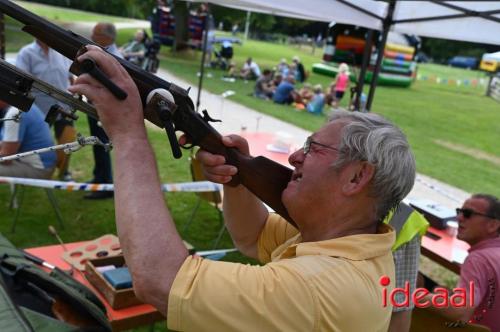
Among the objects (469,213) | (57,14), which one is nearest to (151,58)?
(469,213)

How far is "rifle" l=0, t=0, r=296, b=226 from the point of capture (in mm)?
1378

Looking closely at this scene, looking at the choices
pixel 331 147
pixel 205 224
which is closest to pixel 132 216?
pixel 331 147

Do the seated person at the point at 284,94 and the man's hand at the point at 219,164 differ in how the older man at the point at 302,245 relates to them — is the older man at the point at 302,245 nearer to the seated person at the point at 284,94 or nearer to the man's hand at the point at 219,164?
the man's hand at the point at 219,164

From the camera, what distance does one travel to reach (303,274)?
1.28 metres

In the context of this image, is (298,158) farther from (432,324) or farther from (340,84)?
(340,84)

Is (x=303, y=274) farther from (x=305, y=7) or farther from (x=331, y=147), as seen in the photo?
(x=305, y=7)

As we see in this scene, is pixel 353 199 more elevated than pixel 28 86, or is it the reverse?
pixel 28 86

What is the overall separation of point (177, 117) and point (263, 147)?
4309mm

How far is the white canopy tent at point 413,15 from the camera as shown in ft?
14.3

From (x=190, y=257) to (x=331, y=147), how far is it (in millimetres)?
640

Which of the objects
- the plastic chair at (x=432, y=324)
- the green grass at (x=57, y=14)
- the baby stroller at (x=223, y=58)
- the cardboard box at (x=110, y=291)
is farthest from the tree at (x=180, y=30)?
the plastic chair at (x=432, y=324)

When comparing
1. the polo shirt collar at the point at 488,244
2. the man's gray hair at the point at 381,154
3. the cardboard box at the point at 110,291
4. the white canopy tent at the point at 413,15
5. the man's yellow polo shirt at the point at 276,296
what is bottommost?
the cardboard box at the point at 110,291

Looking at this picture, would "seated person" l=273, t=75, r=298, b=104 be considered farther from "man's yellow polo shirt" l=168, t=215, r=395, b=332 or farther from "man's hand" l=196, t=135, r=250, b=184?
"man's yellow polo shirt" l=168, t=215, r=395, b=332

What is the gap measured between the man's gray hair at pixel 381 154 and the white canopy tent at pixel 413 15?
10.6ft
